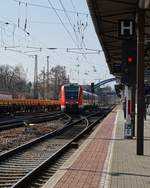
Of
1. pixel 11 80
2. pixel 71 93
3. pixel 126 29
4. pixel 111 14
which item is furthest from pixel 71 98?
pixel 11 80

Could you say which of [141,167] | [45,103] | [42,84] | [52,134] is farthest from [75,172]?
[42,84]

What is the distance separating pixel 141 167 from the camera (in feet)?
41.7

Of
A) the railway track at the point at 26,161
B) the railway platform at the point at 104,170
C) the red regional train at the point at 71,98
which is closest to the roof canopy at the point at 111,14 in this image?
the railway platform at the point at 104,170

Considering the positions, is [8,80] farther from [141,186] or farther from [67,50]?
[141,186]

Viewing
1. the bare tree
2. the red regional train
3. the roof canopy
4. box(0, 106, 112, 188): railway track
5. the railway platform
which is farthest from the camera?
the bare tree

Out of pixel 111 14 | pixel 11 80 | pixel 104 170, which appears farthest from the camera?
pixel 11 80

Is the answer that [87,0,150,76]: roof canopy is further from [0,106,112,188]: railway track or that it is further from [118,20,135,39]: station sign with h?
[0,106,112,188]: railway track

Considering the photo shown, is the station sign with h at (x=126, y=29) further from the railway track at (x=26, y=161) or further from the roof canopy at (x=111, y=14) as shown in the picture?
the railway track at (x=26, y=161)

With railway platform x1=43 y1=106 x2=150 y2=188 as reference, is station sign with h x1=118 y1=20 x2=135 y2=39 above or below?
above

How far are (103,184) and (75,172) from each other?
1845 millimetres

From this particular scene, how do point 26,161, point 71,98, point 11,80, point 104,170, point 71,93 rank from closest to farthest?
point 104,170
point 26,161
point 71,98
point 71,93
point 11,80

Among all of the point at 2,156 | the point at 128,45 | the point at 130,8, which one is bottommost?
the point at 2,156

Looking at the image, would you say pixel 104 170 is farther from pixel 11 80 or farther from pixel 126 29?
pixel 11 80

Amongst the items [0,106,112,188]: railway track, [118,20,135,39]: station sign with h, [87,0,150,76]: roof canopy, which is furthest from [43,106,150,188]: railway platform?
[87,0,150,76]: roof canopy
